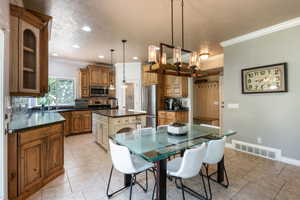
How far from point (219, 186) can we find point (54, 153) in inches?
103

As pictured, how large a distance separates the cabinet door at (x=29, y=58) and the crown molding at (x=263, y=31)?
13.2 feet

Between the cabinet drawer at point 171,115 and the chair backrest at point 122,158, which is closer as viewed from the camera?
the chair backrest at point 122,158

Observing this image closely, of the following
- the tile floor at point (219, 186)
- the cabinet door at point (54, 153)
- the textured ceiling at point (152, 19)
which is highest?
the textured ceiling at point (152, 19)

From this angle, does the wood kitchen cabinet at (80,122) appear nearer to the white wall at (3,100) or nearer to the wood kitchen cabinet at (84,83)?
the wood kitchen cabinet at (84,83)

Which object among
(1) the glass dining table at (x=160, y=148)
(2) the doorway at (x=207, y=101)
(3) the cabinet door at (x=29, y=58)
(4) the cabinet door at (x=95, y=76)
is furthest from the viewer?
(2) the doorway at (x=207, y=101)

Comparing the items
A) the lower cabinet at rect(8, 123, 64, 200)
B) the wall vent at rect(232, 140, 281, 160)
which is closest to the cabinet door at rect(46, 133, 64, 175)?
the lower cabinet at rect(8, 123, 64, 200)

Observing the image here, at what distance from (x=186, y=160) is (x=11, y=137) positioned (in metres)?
2.04

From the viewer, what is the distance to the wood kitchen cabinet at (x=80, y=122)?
501cm

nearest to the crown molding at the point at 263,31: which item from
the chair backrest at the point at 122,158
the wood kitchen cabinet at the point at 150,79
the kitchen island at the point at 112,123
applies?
the wood kitchen cabinet at the point at 150,79

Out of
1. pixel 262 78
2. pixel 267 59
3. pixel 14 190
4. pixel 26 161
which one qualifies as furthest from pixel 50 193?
pixel 267 59

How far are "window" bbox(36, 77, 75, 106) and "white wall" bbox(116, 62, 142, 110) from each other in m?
1.83

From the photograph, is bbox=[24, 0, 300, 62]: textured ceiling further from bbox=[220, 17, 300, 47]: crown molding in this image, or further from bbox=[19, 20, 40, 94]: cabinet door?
bbox=[19, 20, 40, 94]: cabinet door

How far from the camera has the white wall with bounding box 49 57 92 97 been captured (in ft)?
17.4

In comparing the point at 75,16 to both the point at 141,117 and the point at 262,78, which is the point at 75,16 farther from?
the point at 262,78
